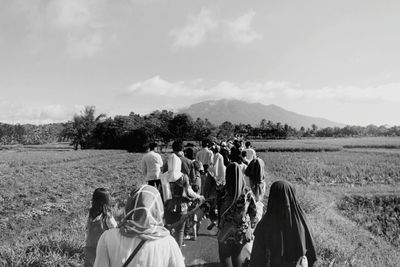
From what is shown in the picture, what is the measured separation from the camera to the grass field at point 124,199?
6316 mm

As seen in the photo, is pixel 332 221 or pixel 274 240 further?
pixel 332 221

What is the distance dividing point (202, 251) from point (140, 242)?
462 cm

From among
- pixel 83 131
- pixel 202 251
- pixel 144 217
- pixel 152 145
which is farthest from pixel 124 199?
pixel 83 131

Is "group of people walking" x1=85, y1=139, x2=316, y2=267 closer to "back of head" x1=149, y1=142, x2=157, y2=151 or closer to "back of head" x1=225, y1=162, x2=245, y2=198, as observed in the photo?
"back of head" x1=225, y1=162, x2=245, y2=198

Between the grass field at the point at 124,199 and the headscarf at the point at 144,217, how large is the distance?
3611 mm

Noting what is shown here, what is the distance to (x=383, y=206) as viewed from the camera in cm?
2025

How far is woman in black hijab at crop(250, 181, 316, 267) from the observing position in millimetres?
3322

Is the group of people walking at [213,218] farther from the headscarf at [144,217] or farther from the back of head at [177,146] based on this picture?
the back of head at [177,146]

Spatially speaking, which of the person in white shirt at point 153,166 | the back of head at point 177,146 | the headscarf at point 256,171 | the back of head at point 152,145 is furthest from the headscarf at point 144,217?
the person in white shirt at point 153,166

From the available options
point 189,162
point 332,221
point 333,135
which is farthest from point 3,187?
point 333,135

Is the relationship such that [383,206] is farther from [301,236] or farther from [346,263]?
[301,236]

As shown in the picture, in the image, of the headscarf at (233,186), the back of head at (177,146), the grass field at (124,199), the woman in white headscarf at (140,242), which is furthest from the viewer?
the back of head at (177,146)

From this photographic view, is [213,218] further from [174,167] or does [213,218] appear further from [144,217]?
[144,217]

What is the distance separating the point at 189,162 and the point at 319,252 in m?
3.01
